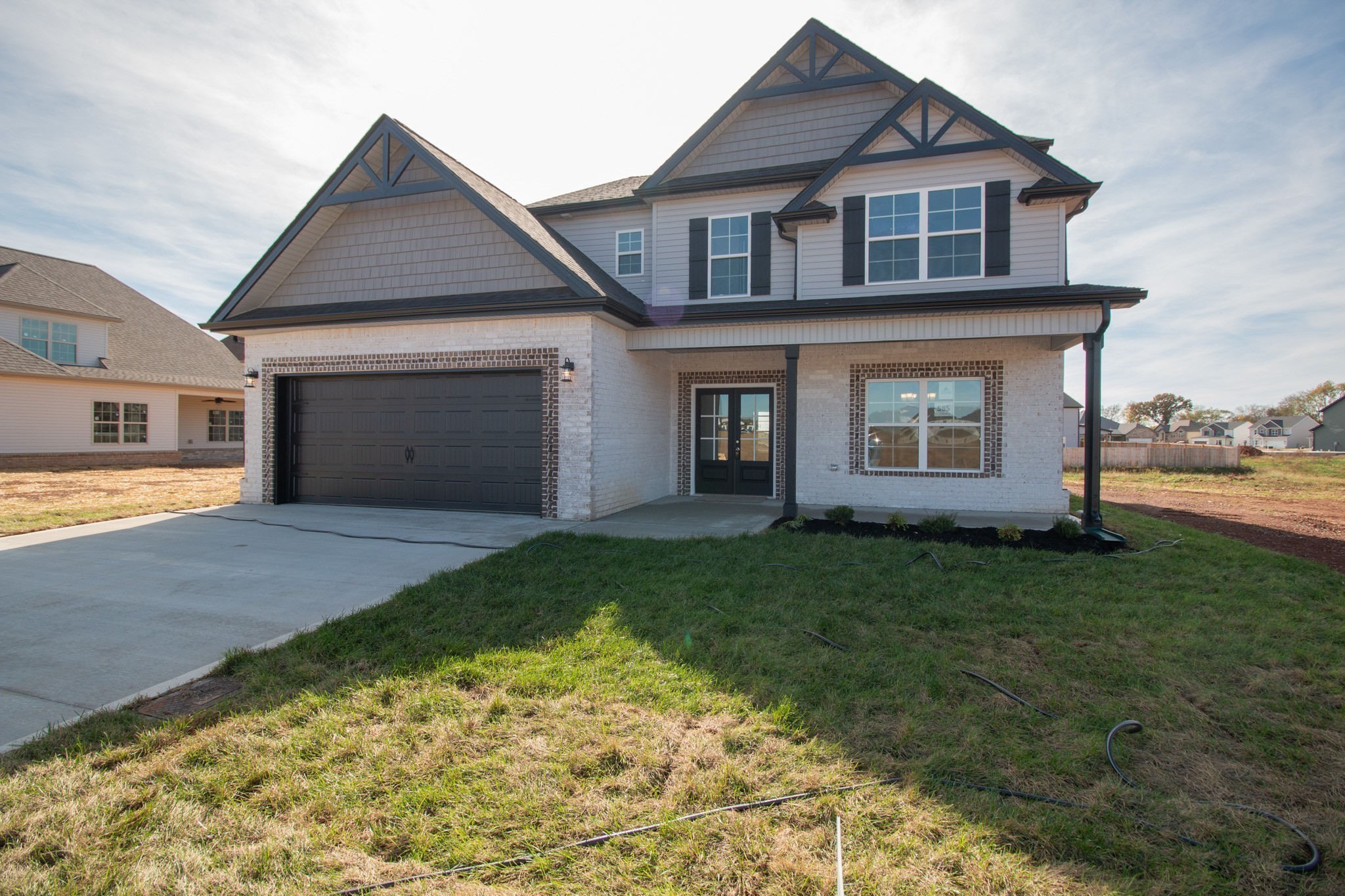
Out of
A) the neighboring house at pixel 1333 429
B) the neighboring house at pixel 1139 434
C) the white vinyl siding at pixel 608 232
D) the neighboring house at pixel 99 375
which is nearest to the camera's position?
the white vinyl siding at pixel 608 232

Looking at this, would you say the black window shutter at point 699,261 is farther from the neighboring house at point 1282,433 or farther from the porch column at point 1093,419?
the neighboring house at point 1282,433

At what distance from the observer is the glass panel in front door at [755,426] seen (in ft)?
40.8

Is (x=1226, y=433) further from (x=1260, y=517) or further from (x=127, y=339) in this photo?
(x=127, y=339)

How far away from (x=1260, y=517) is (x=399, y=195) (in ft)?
54.5

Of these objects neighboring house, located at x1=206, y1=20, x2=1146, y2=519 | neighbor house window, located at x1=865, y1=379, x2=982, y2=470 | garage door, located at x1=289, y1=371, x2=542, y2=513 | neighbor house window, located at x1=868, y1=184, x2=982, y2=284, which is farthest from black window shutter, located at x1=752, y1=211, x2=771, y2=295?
garage door, located at x1=289, y1=371, x2=542, y2=513

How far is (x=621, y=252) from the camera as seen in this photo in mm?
13023

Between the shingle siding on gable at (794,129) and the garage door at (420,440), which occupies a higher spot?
the shingle siding on gable at (794,129)

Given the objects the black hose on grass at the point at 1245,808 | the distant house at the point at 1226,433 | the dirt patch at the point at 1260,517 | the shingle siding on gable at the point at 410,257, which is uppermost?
the shingle siding on gable at the point at 410,257

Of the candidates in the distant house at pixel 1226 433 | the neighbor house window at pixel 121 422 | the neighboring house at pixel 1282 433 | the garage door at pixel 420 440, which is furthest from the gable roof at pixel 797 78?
the distant house at pixel 1226 433

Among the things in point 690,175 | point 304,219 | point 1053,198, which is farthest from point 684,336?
point 304,219

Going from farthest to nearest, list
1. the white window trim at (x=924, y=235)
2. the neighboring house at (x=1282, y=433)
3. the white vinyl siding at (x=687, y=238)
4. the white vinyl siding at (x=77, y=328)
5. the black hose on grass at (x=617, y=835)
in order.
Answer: the neighboring house at (x=1282, y=433) < the white vinyl siding at (x=77, y=328) < the white vinyl siding at (x=687, y=238) < the white window trim at (x=924, y=235) < the black hose on grass at (x=617, y=835)

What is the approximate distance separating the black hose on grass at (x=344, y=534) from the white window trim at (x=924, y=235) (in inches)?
285

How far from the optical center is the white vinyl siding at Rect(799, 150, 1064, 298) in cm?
988

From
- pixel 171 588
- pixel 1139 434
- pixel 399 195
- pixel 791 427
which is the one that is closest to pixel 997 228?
pixel 791 427
